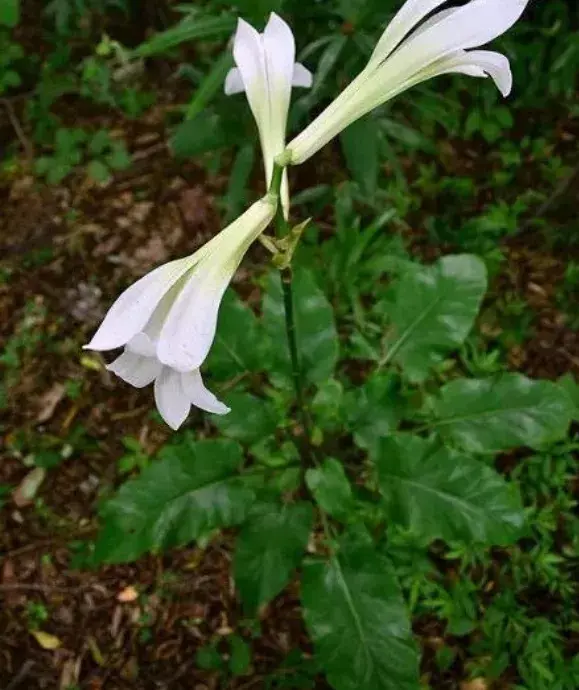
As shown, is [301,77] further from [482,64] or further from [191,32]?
[191,32]

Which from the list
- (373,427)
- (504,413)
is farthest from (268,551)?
(504,413)

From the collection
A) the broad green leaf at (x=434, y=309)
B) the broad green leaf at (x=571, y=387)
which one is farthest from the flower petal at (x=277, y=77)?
the broad green leaf at (x=571, y=387)

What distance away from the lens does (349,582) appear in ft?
5.47

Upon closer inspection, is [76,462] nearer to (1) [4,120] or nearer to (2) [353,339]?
(2) [353,339]

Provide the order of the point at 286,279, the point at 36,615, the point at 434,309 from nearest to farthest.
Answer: the point at 286,279
the point at 434,309
the point at 36,615

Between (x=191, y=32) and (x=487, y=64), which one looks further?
(x=191, y=32)

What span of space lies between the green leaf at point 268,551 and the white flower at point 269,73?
2.82ft

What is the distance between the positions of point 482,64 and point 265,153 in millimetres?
271

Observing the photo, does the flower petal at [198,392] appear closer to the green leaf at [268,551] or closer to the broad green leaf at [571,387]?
the green leaf at [268,551]

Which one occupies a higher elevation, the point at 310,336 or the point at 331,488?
the point at 310,336

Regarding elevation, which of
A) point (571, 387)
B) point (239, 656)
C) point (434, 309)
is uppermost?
point (434, 309)

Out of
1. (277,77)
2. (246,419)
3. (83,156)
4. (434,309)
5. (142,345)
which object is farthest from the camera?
(83,156)

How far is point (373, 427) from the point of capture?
173 cm

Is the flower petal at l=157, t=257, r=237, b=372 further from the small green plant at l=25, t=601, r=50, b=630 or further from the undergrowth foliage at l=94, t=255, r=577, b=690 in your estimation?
the small green plant at l=25, t=601, r=50, b=630
